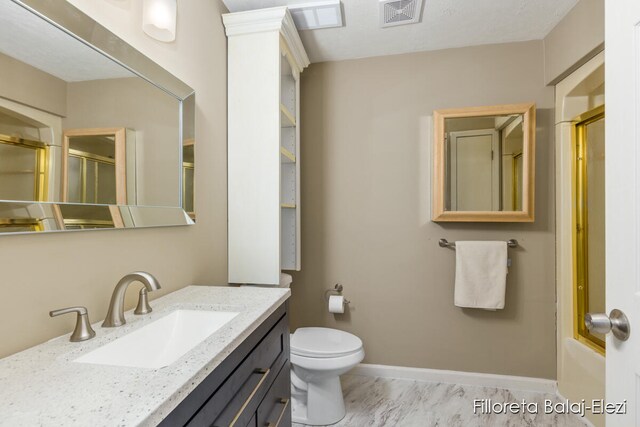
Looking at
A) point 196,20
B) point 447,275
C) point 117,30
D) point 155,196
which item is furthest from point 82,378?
point 447,275

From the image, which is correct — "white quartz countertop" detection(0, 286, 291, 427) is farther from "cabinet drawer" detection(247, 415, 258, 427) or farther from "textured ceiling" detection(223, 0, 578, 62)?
"textured ceiling" detection(223, 0, 578, 62)

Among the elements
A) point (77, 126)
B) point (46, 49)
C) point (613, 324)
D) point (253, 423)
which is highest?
point (46, 49)

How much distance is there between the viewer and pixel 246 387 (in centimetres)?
97

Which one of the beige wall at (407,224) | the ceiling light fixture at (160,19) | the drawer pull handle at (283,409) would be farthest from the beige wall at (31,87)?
the beige wall at (407,224)

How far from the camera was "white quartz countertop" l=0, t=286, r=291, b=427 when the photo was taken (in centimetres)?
54

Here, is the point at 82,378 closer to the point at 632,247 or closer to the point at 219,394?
the point at 219,394

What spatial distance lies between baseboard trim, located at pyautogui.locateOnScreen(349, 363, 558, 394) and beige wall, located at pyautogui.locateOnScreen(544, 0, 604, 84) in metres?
2.00

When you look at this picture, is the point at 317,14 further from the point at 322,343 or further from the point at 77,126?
the point at 322,343

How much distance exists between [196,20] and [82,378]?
1557mm

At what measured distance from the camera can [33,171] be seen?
2.68ft

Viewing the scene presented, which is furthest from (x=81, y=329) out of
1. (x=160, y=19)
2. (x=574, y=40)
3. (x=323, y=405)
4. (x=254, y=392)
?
(x=574, y=40)

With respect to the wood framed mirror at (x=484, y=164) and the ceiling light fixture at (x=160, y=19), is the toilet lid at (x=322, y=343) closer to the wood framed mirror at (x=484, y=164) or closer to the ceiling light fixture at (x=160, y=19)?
the wood framed mirror at (x=484, y=164)

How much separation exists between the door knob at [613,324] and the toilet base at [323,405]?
1433 mm

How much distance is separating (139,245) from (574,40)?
2.46 m
